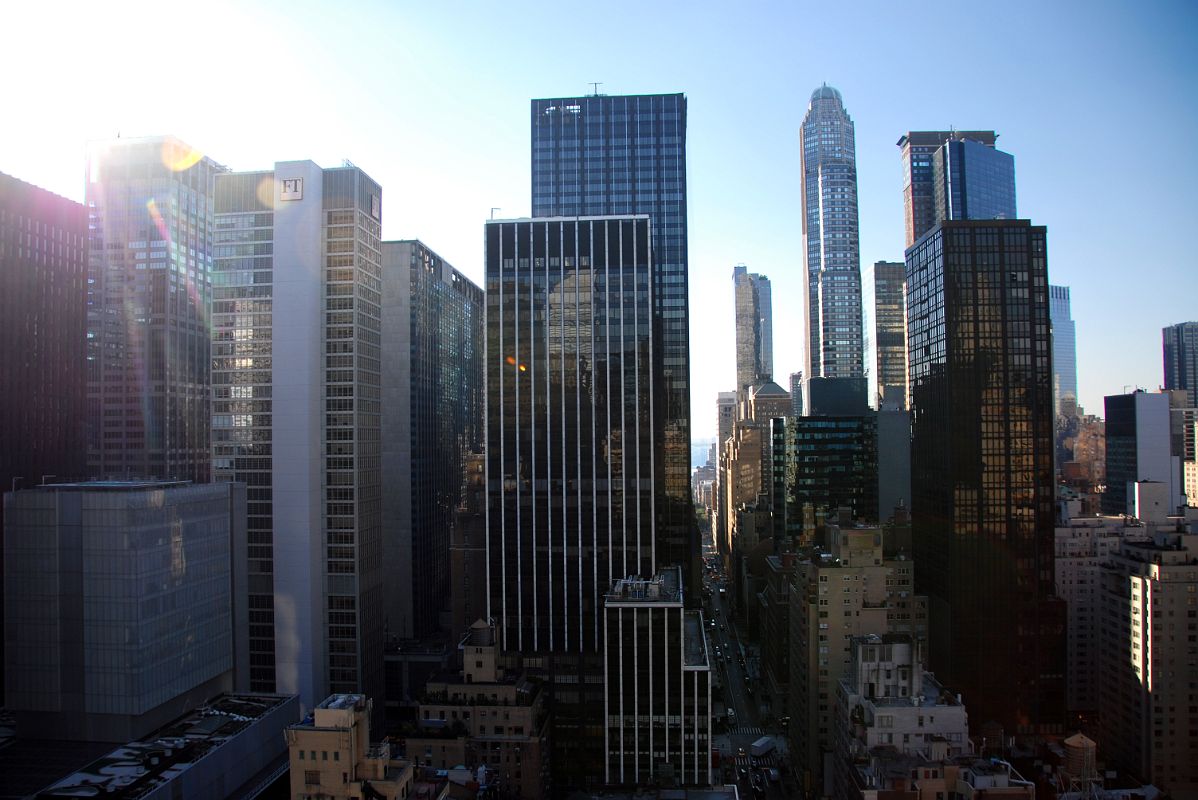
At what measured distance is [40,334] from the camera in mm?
132500

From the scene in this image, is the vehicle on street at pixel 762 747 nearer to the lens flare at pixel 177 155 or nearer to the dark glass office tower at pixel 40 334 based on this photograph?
the dark glass office tower at pixel 40 334

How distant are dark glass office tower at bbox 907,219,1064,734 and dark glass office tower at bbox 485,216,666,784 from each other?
134 feet

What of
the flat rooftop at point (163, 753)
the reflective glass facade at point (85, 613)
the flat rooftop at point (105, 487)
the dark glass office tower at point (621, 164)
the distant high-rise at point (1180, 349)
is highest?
the dark glass office tower at point (621, 164)

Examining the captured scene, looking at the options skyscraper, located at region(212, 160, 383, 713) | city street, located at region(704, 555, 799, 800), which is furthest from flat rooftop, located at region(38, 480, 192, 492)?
city street, located at region(704, 555, 799, 800)

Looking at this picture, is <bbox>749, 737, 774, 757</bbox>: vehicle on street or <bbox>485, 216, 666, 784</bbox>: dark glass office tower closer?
<bbox>485, 216, 666, 784</bbox>: dark glass office tower

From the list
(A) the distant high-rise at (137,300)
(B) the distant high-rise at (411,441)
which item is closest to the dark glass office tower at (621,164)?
(B) the distant high-rise at (411,441)

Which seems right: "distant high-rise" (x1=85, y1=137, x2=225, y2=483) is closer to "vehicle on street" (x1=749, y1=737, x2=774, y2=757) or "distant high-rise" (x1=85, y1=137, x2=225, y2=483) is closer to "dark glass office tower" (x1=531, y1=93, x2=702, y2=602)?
"dark glass office tower" (x1=531, y1=93, x2=702, y2=602)

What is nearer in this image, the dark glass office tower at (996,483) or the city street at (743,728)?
the city street at (743,728)

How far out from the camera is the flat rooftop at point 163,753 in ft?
216

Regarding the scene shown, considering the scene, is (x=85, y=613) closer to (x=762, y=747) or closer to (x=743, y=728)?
(x=762, y=747)

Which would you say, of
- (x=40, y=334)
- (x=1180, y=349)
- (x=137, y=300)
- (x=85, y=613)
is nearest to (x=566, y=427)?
(x=85, y=613)

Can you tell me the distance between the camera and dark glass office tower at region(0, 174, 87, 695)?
12462 centimetres

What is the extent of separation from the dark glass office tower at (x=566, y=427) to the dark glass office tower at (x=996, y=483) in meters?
41.0

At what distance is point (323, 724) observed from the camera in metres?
65.4
